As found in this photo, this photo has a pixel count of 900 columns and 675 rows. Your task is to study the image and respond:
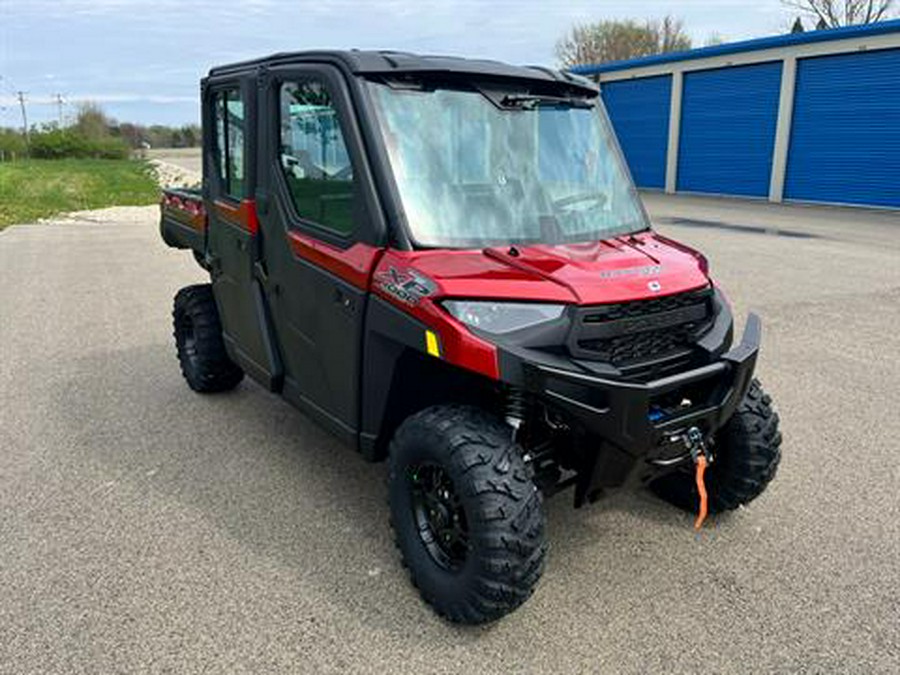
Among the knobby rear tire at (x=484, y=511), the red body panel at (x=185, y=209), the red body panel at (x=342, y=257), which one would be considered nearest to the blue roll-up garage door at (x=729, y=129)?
the red body panel at (x=185, y=209)

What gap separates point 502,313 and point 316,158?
1.25 metres

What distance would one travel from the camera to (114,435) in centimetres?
451

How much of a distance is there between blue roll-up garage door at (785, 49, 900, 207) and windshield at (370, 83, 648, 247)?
56.0 ft

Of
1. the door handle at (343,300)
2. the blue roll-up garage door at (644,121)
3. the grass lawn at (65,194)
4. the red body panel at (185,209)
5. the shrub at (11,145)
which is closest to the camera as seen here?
the door handle at (343,300)

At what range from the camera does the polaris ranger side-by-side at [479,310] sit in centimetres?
260

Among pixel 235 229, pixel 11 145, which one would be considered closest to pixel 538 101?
pixel 235 229

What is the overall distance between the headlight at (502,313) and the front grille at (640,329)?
0.12 metres

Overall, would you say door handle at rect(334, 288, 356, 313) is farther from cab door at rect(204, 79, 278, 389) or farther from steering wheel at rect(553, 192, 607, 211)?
steering wheel at rect(553, 192, 607, 211)

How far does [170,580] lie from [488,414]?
1509mm

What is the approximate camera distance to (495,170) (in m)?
3.12

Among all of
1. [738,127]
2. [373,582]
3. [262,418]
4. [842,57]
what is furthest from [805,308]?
[738,127]

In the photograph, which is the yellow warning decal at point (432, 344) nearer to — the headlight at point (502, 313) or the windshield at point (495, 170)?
the headlight at point (502, 313)

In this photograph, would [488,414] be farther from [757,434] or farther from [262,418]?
[262,418]

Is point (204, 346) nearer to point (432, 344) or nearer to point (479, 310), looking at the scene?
point (432, 344)
